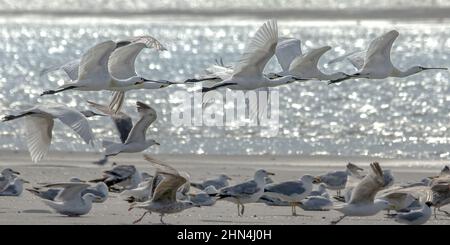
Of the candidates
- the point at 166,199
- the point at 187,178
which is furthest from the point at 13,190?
the point at 187,178

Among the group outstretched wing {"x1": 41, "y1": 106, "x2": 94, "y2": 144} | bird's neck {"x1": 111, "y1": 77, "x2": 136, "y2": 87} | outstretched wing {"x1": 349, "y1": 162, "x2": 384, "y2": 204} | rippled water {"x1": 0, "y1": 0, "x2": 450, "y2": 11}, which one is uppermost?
rippled water {"x1": 0, "y1": 0, "x2": 450, "y2": 11}

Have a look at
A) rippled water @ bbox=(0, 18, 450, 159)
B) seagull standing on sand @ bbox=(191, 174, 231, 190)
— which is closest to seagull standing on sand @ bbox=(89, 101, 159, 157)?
seagull standing on sand @ bbox=(191, 174, 231, 190)

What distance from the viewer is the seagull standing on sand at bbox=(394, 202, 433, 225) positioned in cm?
1675

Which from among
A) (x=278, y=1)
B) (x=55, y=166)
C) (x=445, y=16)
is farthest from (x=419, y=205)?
(x=278, y=1)

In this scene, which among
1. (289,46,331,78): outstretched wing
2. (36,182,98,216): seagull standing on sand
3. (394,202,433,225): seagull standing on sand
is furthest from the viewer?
(289,46,331,78): outstretched wing

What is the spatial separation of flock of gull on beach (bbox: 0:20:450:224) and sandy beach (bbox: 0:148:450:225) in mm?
179

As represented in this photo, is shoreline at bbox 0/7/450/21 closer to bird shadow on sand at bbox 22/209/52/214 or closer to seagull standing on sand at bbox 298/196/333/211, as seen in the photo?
seagull standing on sand at bbox 298/196/333/211

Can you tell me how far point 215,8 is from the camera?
70500mm

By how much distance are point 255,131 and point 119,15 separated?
43.6 metres

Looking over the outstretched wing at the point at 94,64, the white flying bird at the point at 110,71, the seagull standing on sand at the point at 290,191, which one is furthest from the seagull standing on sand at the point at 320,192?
the outstretched wing at the point at 94,64

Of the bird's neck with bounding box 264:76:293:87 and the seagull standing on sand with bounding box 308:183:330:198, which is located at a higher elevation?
the bird's neck with bounding box 264:76:293:87

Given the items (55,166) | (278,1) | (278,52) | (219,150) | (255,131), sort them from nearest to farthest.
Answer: (278,52) → (55,166) → (219,150) → (255,131) → (278,1)

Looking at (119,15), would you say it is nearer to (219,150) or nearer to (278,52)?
(219,150)
